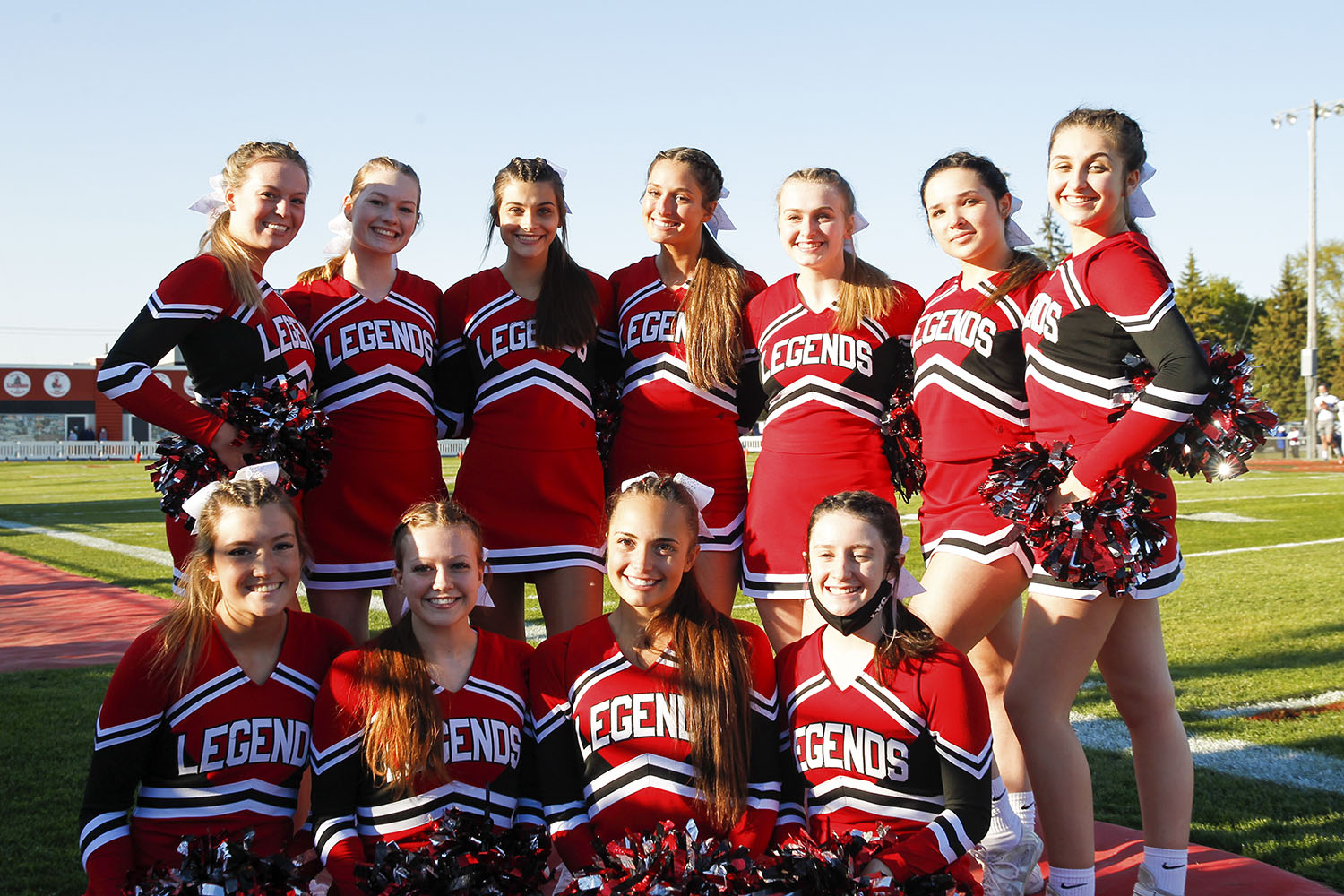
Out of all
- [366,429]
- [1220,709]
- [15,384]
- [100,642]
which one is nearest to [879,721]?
[366,429]

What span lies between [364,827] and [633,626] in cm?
76

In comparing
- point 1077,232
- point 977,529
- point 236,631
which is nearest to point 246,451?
point 236,631

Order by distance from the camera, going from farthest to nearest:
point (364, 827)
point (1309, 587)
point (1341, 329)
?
point (1341, 329), point (1309, 587), point (364, 827)

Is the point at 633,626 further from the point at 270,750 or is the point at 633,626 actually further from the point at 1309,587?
the point at 1309,587

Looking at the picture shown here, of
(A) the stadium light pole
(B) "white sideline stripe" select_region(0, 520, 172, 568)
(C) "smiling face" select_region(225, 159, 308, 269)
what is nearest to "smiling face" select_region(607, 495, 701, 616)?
(C) "smiling face" select_region(225, 159, 308, 269)

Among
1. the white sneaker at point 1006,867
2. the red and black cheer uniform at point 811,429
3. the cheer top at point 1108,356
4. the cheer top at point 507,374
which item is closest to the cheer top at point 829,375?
the red and black cheer uniform at point 811,429

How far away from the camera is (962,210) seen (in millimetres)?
3107

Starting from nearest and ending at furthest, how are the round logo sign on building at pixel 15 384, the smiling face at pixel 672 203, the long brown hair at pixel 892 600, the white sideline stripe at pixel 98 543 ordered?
the long brown hair at pixel 892 600
the smiling face at pixel 672 203
the white sideline stripe at pixel 98 543
the round logo sign on building at pixel 15 384

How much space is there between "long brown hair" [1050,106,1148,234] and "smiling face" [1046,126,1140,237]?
14mm

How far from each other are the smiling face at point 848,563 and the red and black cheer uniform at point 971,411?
45cm

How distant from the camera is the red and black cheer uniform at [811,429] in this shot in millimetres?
3211

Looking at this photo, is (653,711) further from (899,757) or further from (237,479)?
(237,479)

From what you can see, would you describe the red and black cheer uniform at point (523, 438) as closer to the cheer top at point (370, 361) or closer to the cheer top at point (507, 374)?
the cheer top at point (507, 374)

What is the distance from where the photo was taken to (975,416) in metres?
3.01
